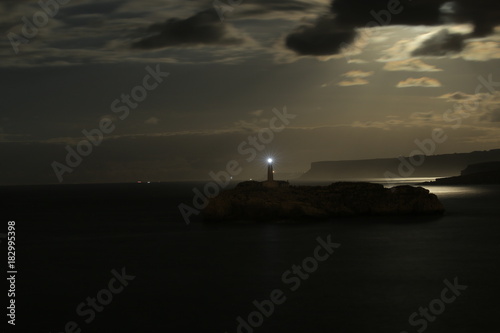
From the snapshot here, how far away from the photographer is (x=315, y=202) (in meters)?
58.6

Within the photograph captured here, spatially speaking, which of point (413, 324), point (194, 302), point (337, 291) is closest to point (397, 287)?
point (337, 291)

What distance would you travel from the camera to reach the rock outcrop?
56281 mm

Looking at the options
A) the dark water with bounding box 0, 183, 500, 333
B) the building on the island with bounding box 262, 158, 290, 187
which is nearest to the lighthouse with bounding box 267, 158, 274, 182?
the building on the island with bounding box 262, 158, 290, 187

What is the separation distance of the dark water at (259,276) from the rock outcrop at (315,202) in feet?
8.86

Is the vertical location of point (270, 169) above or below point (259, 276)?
above

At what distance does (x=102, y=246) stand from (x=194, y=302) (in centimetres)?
2154

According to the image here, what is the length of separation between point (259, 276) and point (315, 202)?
28.3 meters

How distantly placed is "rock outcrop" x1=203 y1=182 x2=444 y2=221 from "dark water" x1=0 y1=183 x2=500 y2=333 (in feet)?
8.86

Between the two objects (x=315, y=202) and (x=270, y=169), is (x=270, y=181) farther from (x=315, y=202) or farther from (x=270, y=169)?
(x=315, y=202)

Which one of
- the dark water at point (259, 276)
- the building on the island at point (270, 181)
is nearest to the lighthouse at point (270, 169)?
the building on the island at point (270, 181)

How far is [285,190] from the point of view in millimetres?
57312

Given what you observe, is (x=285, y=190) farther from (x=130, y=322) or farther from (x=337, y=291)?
(x=130, y=322)

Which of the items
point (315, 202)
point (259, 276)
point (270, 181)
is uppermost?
point (270, 181)

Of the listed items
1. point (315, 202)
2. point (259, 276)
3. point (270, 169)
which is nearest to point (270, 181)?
point (270, 169)
